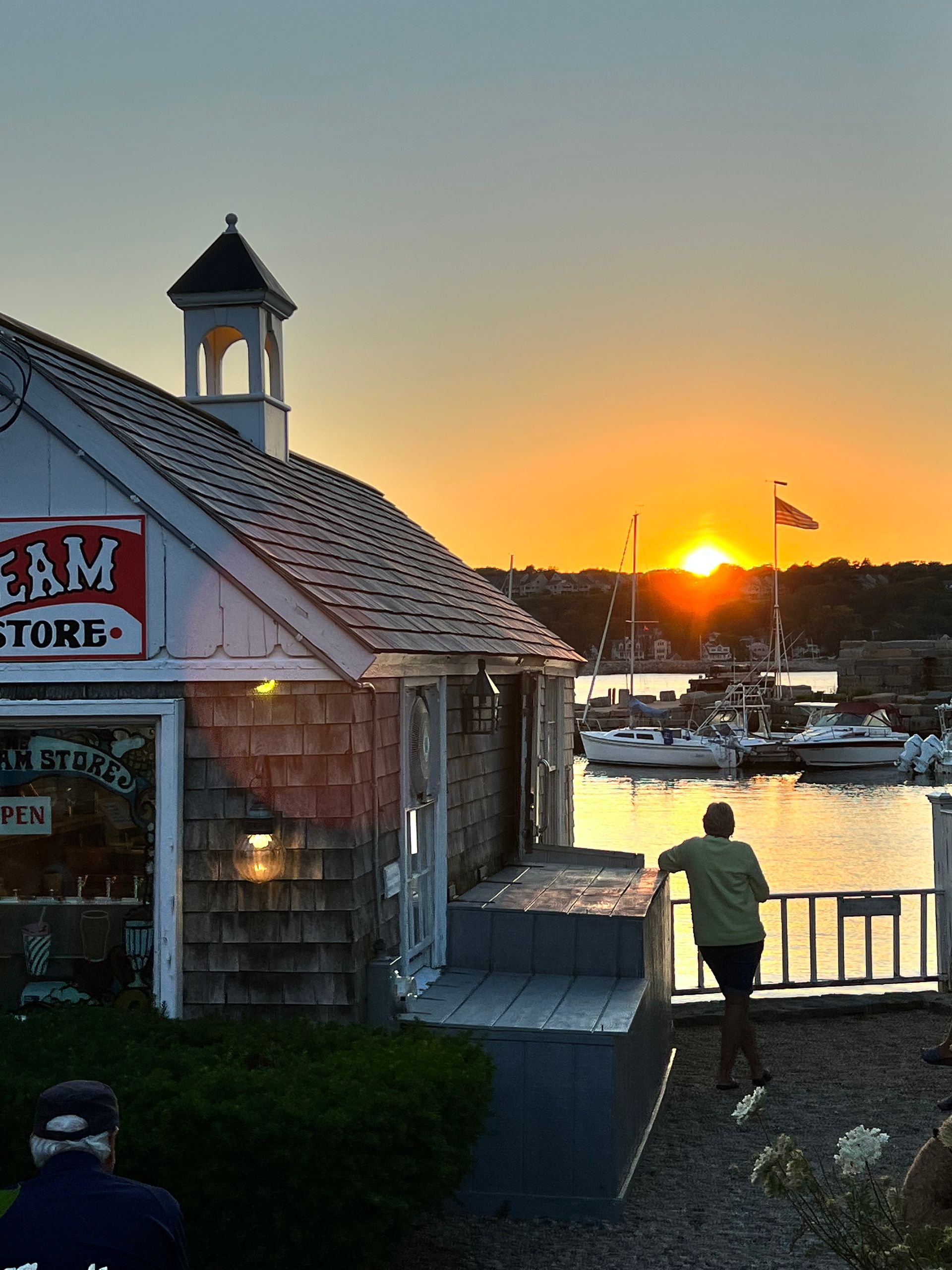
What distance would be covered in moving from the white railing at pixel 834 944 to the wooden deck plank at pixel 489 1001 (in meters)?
2.30

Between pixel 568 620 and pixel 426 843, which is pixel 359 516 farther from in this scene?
pixel 568 620

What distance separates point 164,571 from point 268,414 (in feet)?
14.1

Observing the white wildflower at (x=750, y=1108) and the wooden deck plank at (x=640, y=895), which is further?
the wooden deck plank at (x=640, y=895)

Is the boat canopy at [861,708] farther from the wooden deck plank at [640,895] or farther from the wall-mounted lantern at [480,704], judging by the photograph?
the wall-mounted lantern at [480,704]

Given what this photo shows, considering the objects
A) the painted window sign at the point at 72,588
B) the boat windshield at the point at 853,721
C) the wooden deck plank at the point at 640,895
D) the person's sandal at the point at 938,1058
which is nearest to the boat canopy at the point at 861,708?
the boat windshield at the point at 853,721

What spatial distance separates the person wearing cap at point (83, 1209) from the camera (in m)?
3.41

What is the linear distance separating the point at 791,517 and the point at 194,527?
1952 inches

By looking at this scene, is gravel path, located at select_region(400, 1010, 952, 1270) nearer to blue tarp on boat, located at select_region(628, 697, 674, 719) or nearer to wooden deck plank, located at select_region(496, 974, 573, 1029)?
wooden deck plank, located at select_region(496, 974, 573, 1029)

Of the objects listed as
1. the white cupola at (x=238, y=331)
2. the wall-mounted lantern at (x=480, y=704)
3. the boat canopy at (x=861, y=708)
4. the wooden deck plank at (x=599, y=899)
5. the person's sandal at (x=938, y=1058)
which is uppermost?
the white cupola at (x=238, y=331)

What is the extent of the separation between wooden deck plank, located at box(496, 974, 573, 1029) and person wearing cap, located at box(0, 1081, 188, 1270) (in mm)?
3354

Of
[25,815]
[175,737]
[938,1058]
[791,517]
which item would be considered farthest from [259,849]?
[791,517]

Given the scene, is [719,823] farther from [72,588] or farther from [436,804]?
[72,588]

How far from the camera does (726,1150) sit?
7.71 m

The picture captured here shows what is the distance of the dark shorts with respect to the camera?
855 cm
